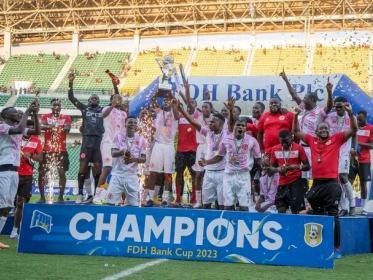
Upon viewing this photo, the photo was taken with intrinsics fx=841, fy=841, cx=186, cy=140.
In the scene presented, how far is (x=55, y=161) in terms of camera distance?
1453 centimetres

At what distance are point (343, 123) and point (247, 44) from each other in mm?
35597

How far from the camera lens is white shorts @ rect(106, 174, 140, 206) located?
37.9ft

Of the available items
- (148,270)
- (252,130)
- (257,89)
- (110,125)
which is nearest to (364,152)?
(252,130)

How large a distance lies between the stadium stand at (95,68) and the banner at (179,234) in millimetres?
35722

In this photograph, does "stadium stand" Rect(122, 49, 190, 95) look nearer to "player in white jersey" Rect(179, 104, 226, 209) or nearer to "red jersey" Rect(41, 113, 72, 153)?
"red jersey" Rect(41, 113, 72, 153)

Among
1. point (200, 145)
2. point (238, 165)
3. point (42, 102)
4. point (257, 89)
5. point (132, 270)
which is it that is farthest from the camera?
point (42, 102)

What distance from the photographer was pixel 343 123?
456 inches

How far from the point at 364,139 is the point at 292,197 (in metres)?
3.27

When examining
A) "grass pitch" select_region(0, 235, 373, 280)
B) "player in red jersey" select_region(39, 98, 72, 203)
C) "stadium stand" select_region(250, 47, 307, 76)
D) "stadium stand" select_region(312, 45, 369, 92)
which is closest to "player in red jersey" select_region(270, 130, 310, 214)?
"grass pitch" select_region(0, 235, 373, 280)

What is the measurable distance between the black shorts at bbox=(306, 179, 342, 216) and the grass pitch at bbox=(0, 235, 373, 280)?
82 centimetres

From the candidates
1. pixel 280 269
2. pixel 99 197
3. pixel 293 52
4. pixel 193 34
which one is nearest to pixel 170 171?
pixel 99 197

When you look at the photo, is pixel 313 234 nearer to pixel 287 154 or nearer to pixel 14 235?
pixel 287 154

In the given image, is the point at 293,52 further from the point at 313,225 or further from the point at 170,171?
the point at 313,225

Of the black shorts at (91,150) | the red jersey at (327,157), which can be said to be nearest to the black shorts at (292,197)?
the red jersey at (327,157)
